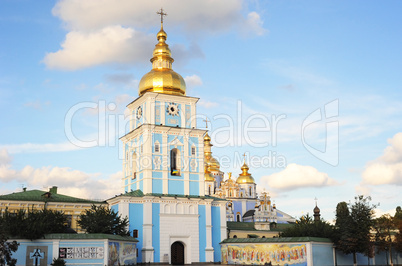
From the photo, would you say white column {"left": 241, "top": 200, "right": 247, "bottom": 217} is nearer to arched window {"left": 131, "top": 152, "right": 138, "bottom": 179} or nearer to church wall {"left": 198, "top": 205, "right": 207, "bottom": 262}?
church wall {"left": 198, "top": 205, "right": 207, "bottom": 262}

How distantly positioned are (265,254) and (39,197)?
20.2 m

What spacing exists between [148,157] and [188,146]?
4.00 meters

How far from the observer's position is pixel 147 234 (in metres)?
38.4

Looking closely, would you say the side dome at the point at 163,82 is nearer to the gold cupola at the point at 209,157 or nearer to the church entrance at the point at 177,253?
the church entrance at the point at 177,253

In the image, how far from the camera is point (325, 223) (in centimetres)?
3825

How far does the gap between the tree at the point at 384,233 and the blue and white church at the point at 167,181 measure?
41.2 feet

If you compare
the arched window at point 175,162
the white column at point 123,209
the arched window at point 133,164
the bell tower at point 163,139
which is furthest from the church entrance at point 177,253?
the arched window at point 133,164

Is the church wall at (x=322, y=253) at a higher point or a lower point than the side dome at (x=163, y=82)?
lower

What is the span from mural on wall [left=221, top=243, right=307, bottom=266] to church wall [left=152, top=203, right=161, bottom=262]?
19.5 feet

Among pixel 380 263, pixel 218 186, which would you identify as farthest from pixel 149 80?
pixel 218 186

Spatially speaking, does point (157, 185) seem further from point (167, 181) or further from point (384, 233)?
point (384, 233)

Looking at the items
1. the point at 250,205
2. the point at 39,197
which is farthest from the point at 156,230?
the point at 250,205

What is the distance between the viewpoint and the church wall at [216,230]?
41.3 metres

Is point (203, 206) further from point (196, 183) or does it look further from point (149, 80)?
point (149, 80)
